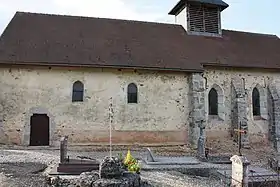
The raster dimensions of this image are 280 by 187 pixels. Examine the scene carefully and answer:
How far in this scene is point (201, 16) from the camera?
21.8 metres

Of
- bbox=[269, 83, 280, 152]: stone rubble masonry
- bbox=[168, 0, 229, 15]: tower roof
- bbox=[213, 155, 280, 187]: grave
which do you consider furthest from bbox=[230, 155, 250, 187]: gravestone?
bbox=[168, 0, 229, 15]: tower roof

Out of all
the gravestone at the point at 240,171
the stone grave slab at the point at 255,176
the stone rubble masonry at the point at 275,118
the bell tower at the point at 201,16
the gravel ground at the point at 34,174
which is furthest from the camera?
the bell tower at the point at 201,16

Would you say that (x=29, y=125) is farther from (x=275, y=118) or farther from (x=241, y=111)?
(x=275, y=118)

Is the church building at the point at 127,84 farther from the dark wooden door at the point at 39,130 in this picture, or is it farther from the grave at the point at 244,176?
the grave at the point at 244,176

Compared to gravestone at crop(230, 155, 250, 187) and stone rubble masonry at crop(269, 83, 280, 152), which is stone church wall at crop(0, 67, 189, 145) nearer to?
stone rubble masonry at crop(269, 83, 280, 152)

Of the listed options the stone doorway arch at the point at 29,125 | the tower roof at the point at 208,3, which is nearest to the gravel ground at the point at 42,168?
the stone doorway arch at the point at 29,125

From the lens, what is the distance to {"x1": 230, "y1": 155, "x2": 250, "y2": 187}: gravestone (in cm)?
853

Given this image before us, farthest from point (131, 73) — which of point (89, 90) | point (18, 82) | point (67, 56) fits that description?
point (18, 82)

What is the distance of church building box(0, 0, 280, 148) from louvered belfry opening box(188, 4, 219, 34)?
3.45ft

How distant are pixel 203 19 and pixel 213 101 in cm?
647

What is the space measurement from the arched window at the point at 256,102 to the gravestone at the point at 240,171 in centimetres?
1137

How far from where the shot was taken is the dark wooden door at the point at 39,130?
15.7 m

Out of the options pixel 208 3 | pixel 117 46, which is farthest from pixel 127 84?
pixel 208 3

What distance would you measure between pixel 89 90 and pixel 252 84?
395 inches
